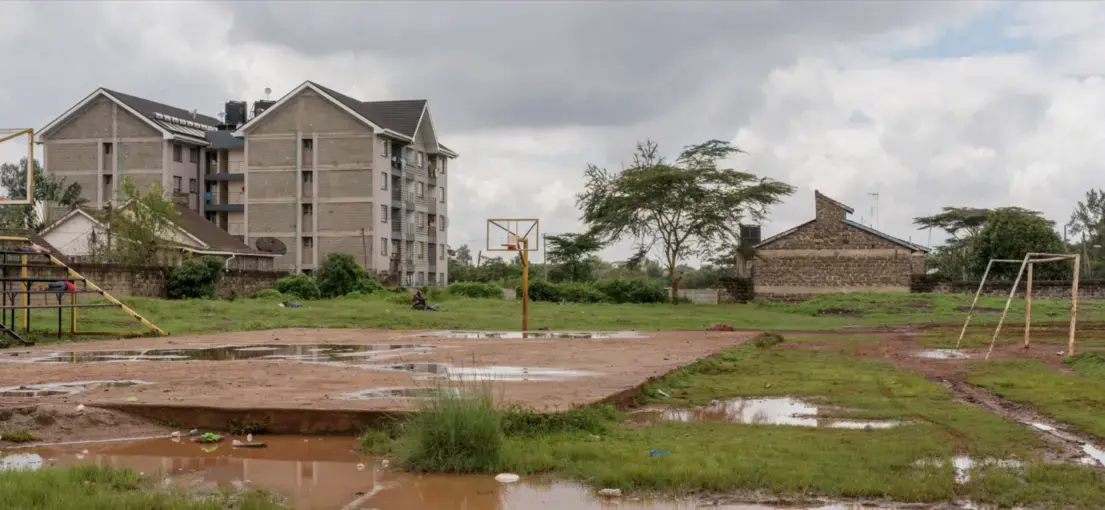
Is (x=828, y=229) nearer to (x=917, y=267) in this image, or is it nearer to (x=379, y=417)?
(x=917, y=267)

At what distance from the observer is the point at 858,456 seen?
24.3ft

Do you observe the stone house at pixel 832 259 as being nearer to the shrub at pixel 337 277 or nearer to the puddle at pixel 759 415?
the shrub at pixel 337 277

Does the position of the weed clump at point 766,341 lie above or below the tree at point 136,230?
below

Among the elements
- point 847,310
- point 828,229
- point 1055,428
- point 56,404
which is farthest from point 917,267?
point 56,404

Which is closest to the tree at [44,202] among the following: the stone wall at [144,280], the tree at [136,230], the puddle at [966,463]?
the tree at [136,230]

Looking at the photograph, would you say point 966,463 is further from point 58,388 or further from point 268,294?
point 268,294

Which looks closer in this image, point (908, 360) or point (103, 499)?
point (103, 499)

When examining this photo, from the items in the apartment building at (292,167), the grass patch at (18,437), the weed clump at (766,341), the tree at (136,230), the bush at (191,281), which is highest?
the apartment building at (292,167)

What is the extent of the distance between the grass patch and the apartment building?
52.9m

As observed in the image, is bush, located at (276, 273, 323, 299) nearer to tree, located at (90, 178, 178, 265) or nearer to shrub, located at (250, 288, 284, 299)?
shrub, located at (250, 288, 284, 299)

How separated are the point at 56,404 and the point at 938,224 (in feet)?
261

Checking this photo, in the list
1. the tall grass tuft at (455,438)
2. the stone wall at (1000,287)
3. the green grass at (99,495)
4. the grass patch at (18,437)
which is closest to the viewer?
the green grass at (99,495)

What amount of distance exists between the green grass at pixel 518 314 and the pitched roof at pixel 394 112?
20385mm

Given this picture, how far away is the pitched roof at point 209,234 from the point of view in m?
53.4
